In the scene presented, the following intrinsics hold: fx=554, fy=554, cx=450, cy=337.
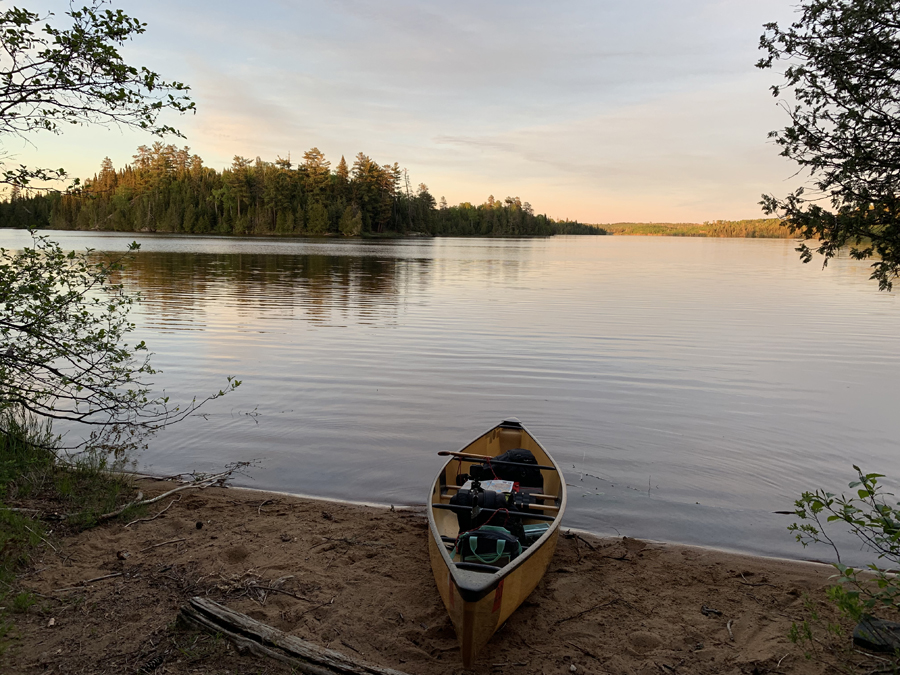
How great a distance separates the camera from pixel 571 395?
1214cm

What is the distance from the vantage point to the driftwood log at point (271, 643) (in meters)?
3.49

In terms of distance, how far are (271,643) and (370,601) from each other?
1.24 metres

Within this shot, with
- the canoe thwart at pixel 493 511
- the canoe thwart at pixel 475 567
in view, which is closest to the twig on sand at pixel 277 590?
the canoe thwart at pixel 475 567

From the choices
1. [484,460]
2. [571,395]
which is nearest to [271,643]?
[484,460]

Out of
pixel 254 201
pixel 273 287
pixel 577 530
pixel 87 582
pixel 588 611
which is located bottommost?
pixel 577 530

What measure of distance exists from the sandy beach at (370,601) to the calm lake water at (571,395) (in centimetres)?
125

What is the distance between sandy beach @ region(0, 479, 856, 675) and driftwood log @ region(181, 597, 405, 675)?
0.08 m

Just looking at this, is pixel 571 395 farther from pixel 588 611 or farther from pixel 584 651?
pixel 584 651

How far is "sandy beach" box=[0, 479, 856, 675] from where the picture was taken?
3891mm

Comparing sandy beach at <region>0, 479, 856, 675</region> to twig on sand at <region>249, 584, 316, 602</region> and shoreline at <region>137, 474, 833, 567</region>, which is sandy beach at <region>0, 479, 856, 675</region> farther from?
shoreline at <region>137, 474, 833, 567</region>

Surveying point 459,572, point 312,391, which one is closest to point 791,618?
point 459,572

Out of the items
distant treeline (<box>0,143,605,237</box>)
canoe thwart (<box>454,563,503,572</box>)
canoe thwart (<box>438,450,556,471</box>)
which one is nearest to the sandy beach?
canoe thwart (<box>454,563,503,572</box>)

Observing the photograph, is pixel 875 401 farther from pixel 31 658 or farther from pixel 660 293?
pixel 660 293

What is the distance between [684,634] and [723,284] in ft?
120
